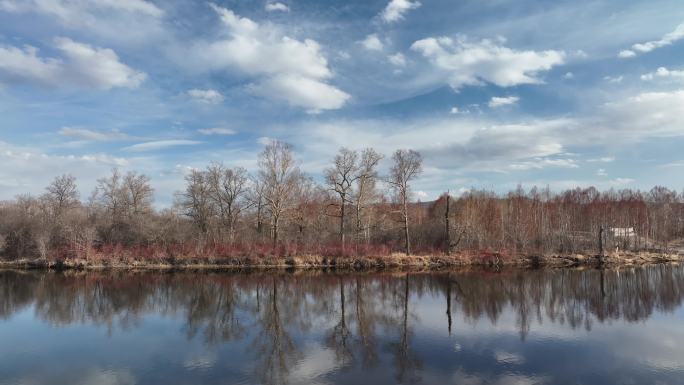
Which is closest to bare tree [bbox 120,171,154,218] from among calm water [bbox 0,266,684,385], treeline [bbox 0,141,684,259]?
treeline [bbox 0,141,684,259]

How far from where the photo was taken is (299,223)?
1938 inches

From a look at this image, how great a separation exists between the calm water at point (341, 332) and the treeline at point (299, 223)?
12364mm

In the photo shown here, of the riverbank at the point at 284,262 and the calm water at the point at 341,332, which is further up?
the riverbank at the point at 284,262

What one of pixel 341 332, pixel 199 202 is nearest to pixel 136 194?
pixel 199 202

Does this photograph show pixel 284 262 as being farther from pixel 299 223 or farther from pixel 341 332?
pixel 341 332

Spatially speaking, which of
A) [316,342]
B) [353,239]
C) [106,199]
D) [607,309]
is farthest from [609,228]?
[106,199]

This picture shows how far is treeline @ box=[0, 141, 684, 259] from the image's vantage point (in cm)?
4275

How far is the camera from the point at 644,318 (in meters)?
20.0

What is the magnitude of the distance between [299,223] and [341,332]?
107 feet

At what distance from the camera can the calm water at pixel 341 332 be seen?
40.3 feet

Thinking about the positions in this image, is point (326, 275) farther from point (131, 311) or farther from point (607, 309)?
point (607, 309)

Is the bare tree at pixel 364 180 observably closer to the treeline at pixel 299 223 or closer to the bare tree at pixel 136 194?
the treeline at pixel 299 223

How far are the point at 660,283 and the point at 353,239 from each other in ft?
91.0

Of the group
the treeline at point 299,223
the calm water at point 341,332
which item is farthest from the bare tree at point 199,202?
the calm water at point 341,332
